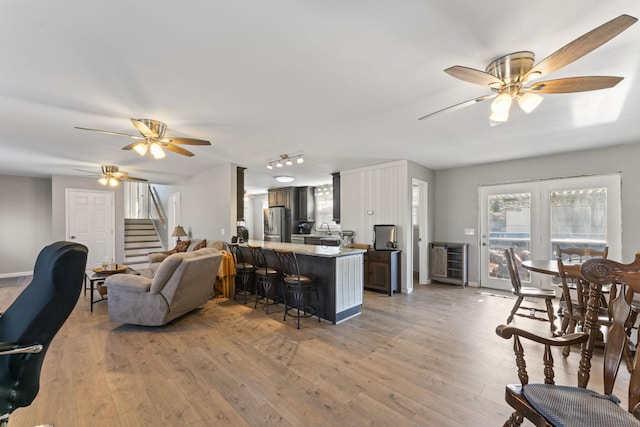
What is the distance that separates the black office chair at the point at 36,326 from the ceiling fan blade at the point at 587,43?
2903 millimetres

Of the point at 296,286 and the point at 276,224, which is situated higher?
the point at 276,224

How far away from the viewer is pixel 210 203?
602 cm

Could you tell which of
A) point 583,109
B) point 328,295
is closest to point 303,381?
point 328,295

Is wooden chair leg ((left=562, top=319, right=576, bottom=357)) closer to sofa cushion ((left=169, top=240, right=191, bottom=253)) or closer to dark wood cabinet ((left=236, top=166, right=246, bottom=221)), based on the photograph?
dark wood cabinet ((left=236, top=166, right=246, bottom=221))

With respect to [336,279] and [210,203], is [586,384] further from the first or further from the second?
[210,203]

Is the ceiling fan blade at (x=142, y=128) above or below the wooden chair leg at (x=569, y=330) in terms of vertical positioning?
above

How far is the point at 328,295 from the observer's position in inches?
143

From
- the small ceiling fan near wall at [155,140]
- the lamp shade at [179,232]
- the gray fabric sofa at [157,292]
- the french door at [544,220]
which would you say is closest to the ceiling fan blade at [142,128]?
the small ceiling fan near wall at [155,140]

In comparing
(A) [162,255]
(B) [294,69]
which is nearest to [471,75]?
(B) [294,69]

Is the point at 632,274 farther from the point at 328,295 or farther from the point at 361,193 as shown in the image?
the point at 361,193

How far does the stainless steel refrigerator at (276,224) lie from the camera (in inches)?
319

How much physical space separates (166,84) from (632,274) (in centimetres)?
332

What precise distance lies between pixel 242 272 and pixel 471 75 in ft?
13.0

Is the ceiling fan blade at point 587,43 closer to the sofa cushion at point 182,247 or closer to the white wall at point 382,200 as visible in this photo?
the white wall at point 382,200
